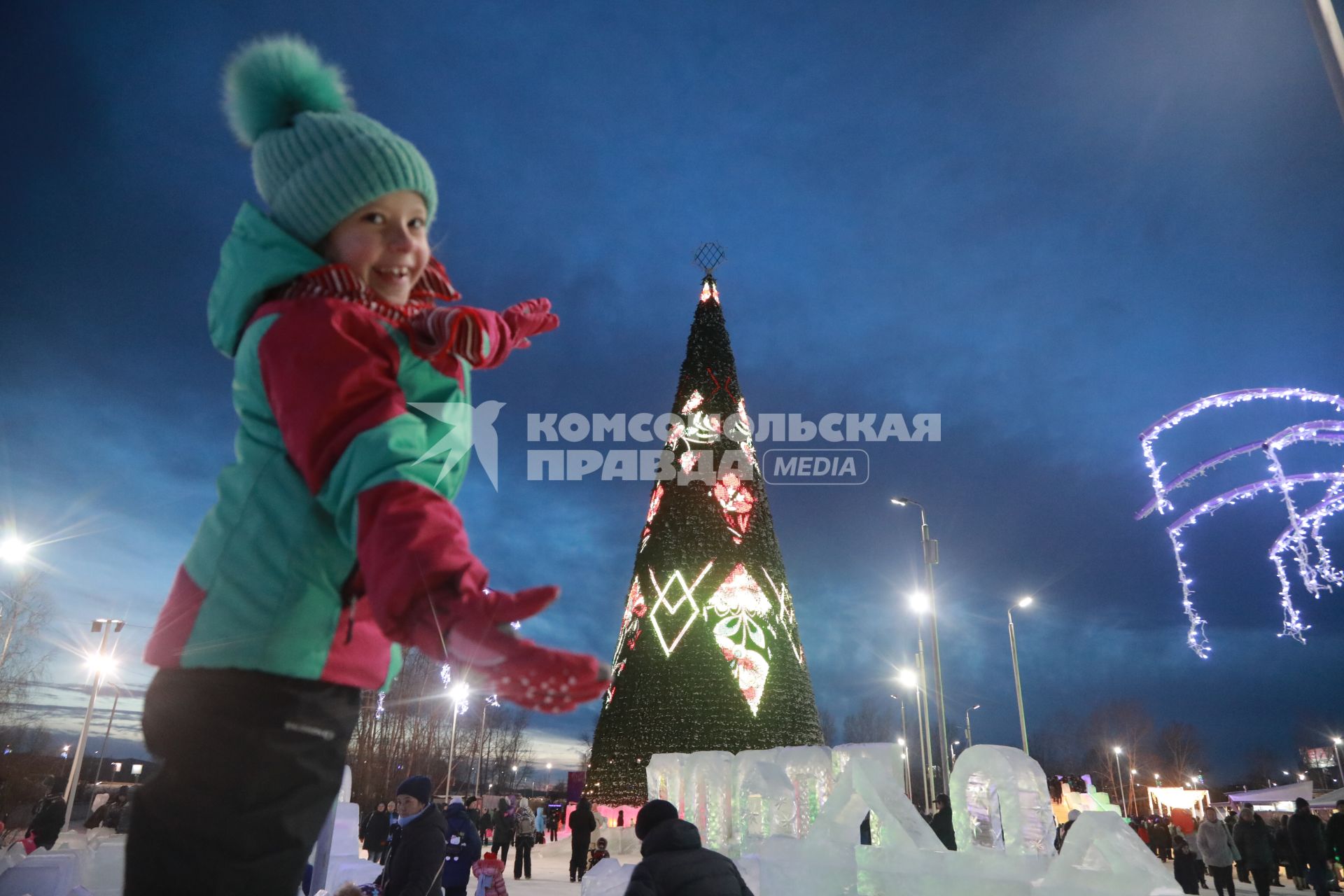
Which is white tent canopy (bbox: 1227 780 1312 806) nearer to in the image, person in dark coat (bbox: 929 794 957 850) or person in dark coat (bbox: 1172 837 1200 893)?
person in dark coat (bbox: 1172 837 1200 893)

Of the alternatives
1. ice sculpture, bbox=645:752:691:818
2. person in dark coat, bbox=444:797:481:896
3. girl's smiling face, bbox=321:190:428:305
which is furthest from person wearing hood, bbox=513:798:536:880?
girl's smiling face, bbox=321:190:428:305

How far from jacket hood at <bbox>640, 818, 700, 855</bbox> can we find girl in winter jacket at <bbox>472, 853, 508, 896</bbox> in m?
4.91

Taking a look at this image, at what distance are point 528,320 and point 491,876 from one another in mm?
7956

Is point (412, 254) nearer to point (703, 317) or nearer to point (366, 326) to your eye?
point (366, 326)

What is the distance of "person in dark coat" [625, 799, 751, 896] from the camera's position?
138 inches

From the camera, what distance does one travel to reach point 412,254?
1.51 metres

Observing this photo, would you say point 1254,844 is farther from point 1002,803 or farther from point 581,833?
point 581,833

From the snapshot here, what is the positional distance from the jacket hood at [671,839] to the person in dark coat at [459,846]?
11.8 ft

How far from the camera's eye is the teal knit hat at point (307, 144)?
1463mm

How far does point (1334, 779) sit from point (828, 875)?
85.0m

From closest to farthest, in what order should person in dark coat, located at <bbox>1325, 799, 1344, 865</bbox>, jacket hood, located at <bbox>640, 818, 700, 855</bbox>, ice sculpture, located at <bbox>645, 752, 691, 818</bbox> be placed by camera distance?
jacket hood, located at <bbox>640, 818, 700, 855</bbox>
ice sculpture, located at <bbox>645, 752, 691, 818</bbox>
person in dark coat, located at <bbox>1325, 799, 1344, 865</bbox>

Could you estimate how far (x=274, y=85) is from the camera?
5.16ft

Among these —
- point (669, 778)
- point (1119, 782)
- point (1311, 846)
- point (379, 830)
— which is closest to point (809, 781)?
point (669, 778)

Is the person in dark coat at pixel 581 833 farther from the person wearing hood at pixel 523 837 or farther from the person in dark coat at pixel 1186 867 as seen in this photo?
the person in dark coat at pixel 1186 867
